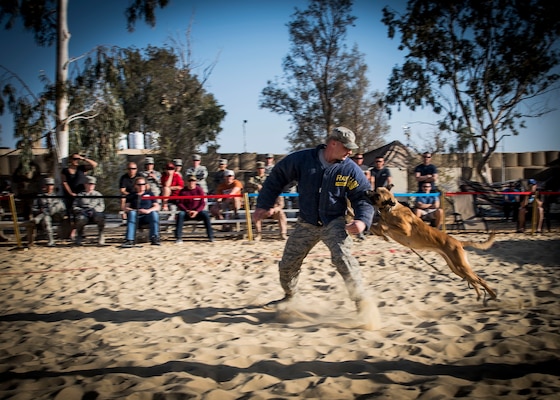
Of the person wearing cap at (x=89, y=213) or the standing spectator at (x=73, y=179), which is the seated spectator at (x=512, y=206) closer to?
the person wearing cap at (x=89, y=213)

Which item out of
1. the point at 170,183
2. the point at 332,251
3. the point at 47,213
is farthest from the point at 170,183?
the point at 332,251

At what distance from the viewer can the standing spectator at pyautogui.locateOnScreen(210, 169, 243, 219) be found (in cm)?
995

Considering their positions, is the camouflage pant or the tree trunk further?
the tree trunk

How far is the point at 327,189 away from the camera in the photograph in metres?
3.83

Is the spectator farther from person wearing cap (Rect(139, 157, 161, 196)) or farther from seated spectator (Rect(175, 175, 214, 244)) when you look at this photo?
seated spectator (Rect(175, 175, 214, 244))

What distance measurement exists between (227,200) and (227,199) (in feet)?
0.08

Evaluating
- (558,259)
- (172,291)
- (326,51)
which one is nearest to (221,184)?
(172,291)

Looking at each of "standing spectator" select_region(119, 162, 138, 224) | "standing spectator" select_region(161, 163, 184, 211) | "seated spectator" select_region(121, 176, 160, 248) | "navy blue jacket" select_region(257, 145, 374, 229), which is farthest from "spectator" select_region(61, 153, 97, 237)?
"navy blue jacket" select_region(257, 145, 374, 229)

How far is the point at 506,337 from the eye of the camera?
3254 mm

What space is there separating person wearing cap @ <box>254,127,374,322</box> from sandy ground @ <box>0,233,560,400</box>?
55cm

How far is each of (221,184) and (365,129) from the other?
1413cm

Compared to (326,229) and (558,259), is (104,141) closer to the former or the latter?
(326,229)

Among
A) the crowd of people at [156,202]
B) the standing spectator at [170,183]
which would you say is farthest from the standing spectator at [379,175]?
the standing spectator at [170,183]

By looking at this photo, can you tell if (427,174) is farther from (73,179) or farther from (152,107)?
(152,107)
